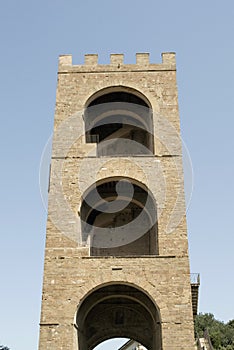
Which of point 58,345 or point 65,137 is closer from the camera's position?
point 58,345

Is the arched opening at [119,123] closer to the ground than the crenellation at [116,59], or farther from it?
closer to the ground

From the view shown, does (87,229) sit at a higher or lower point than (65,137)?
lower

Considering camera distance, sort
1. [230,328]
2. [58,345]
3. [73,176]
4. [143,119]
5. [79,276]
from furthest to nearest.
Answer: [230,328] < [143,119] < [73,176] < [79,276] < [58,345]

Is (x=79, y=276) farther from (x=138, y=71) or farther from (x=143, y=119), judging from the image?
(x=138, y=71)

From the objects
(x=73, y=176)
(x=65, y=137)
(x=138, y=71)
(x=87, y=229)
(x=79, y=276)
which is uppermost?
(x=138, y=71)

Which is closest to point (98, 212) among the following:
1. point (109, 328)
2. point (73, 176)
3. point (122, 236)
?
point (122, 236)

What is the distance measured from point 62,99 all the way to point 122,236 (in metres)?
5.41

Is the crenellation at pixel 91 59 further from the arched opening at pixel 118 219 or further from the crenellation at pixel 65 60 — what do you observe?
the arched opening at pixel 118 219

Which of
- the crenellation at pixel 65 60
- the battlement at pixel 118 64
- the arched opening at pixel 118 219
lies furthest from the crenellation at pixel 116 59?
the arched opening at pixel 118 219

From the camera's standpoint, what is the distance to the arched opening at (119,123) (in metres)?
15.9

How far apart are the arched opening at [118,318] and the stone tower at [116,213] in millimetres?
35

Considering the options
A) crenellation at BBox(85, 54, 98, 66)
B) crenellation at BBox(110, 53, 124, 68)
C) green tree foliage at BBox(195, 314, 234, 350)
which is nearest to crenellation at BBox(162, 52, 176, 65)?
crenellation at BBox(110, 53, 124, 68)

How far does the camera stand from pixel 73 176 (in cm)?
1384

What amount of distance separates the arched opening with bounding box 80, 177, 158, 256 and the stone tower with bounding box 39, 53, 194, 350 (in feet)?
0.12
